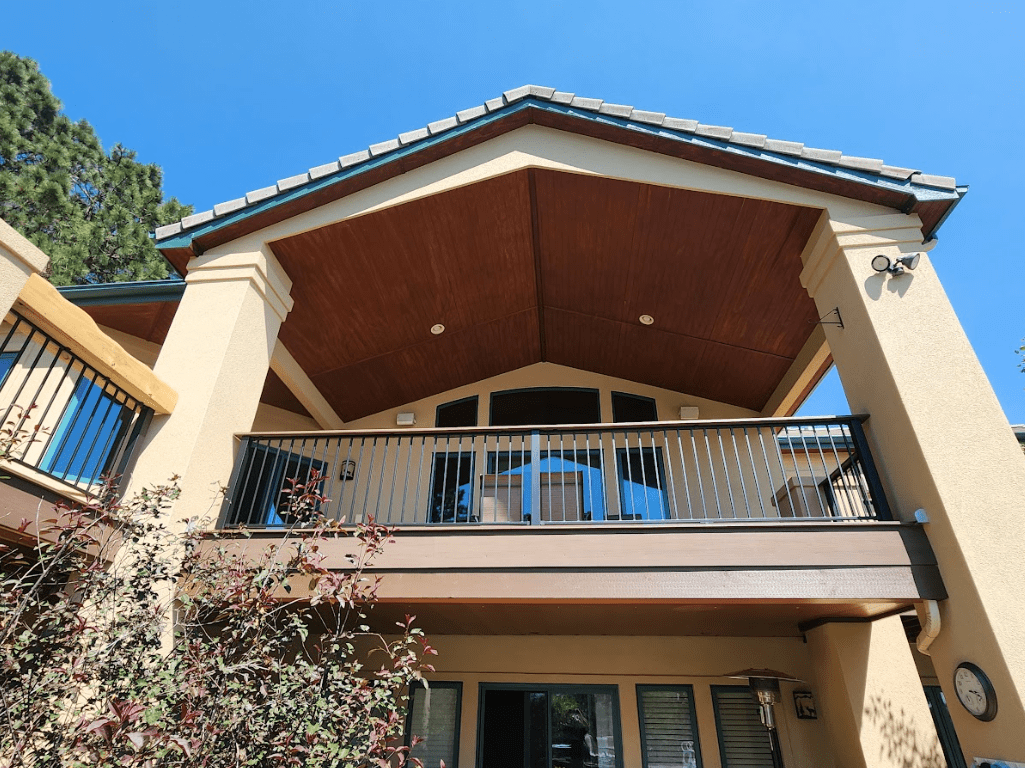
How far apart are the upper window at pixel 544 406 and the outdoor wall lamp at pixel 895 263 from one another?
449 cm

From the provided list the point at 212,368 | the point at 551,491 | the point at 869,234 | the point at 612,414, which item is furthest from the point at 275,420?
the point at 869,234

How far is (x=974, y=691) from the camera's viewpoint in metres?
3.76

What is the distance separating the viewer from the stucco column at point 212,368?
15.6ft

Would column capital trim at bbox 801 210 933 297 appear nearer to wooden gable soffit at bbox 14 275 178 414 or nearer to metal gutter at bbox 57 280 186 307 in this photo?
wooden gable soffit at bbox 14 275 178 414

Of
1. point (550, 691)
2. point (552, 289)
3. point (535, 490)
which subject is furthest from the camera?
point (552, 289)

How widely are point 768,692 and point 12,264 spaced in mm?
7083

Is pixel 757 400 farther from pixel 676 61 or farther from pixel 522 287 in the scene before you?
pixel 676 61

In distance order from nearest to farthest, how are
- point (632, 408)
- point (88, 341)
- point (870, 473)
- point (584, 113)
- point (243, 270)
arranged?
point (88, 341) → point (870, 473) → point (243, 270) → point (584, 113) → point (632, 408)

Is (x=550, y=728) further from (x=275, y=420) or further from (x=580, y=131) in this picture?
(x=580, y=131)

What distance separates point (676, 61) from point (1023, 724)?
26.0 feet

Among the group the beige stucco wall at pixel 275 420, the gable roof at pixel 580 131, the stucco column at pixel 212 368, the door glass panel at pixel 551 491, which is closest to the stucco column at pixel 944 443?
the gable roof at pixel 580 131

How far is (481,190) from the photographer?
6.29 metres

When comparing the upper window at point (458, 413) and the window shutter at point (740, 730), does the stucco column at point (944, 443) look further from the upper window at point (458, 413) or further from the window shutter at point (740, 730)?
the upper window at point (458, 413)

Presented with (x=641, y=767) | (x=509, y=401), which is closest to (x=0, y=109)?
(x=509, y=401)
